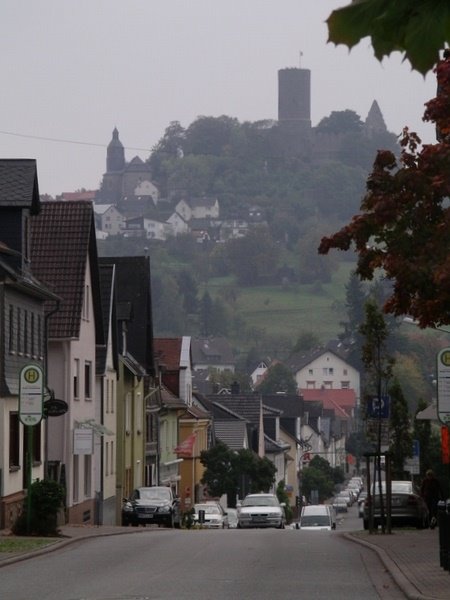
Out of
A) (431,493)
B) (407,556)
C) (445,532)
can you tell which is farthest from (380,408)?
(445,532)

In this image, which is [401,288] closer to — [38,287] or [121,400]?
[38,287]

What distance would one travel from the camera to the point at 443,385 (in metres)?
16.2

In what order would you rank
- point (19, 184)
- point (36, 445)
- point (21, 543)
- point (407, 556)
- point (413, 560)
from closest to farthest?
1. point (413, 560)
2. point (407, 556)
3. point (21, 543)
4. point (19, 184)
5. point (36, 445)

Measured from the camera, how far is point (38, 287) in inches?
1387

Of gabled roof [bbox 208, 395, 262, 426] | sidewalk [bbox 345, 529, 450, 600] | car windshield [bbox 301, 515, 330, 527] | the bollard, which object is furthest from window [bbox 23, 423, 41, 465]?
gabled roof [bbox 208, 395, 262, 426]

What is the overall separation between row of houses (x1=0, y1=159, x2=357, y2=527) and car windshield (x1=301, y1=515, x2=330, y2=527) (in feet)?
22.2

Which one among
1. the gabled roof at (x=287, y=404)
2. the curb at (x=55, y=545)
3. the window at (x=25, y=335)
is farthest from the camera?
the gabled roof at (x=287, y=404)

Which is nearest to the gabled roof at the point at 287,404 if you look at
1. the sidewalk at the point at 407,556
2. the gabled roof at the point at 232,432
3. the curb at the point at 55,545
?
the gabled roof at the point at 232,432

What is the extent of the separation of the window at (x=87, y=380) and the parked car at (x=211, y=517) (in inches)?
254

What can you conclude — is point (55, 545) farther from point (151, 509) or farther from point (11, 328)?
point (151, 509)

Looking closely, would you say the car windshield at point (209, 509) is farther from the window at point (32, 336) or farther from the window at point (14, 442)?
the window at point (14, 442)

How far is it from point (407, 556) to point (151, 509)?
2295 cm

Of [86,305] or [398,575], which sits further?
[86,305]

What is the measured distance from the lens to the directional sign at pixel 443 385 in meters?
16.1
